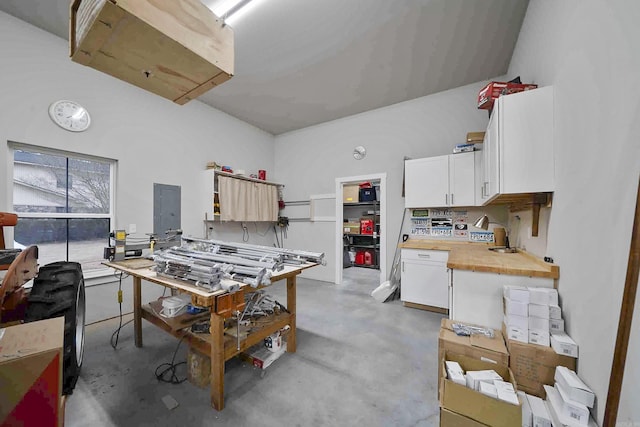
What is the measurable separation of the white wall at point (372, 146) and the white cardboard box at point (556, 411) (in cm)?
287

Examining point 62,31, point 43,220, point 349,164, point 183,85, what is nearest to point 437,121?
point 349,164

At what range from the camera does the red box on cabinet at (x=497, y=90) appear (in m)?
1.90

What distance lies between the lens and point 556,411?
112 cm

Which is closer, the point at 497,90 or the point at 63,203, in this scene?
the point at 497,90

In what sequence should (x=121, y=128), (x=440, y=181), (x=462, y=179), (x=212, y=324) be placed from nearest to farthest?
1. (x=212, y=324)
2. (x=121, y=128)
3. (x=462, y=179)
4. (x=440, y=181)

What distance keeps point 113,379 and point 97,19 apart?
234 cm

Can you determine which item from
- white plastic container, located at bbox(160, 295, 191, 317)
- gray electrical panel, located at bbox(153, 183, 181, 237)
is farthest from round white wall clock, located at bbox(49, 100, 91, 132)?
white plastic container, located at bbox(160, 295, 191, 317)

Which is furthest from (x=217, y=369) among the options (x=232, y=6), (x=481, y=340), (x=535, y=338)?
(x=232, y=6)

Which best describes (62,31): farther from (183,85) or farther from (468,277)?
(468,277)

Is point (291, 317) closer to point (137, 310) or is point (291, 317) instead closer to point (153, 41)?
point (137, 310)

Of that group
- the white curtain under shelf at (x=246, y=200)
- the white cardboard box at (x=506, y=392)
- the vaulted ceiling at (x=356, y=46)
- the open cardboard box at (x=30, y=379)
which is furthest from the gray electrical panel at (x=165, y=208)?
the white cardboard box at (x=506, y=392)

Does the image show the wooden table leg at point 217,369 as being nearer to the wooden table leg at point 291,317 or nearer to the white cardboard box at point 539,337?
the wooden table leg at point 291,317

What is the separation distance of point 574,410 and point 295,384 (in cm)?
156

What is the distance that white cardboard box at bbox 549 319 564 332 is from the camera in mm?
1385
